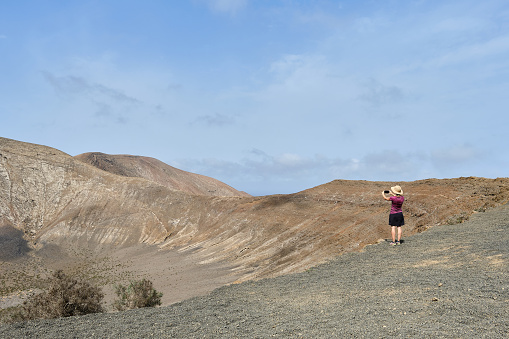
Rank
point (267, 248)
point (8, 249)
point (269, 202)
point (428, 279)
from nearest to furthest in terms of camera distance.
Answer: point (428, 279), point (267, 248), point (269, 202), point (8, 249)

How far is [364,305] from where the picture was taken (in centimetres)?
903

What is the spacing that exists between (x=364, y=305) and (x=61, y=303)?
11.6 metres

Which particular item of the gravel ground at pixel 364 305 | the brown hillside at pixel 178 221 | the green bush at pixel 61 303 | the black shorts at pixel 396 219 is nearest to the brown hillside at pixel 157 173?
the brown hillside at pixel 178 221

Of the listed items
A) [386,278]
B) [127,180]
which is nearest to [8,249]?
[127,180]

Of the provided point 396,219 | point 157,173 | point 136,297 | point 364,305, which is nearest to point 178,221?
point 136,297

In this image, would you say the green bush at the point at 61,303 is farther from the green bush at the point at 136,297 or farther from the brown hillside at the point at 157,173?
the brown hillside at the point at 157,173

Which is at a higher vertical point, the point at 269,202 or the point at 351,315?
the point at 269,202

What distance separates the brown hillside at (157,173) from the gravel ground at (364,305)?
91.9 metres

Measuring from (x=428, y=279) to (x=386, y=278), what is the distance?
4.25 feet

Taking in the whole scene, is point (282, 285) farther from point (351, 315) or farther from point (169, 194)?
point (169, 194)

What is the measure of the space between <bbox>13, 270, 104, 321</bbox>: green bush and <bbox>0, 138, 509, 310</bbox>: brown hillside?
10680mm

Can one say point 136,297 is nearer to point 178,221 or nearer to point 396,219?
point 396,219

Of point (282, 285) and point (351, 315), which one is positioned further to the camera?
point (282, 285)

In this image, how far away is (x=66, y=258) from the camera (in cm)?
5247
